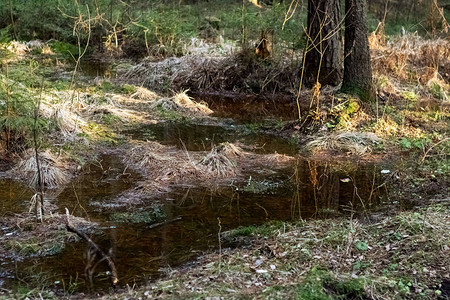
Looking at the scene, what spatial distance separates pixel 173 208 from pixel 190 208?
0.19m

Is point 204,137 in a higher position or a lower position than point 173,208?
lower

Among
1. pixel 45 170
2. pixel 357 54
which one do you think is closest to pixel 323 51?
pixel 357 54

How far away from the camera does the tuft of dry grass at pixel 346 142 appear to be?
7230 mm

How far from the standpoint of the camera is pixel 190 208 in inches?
203

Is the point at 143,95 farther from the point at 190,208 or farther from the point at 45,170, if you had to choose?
the point at 190,208

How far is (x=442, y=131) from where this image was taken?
8.10 metres

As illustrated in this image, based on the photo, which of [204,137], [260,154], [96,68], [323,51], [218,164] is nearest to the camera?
[218,164]

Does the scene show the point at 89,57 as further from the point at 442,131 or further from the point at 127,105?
the point at 442,131

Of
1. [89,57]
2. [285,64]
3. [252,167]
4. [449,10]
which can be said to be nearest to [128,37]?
[89,57]

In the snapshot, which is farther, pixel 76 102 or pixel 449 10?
pixel 449 10

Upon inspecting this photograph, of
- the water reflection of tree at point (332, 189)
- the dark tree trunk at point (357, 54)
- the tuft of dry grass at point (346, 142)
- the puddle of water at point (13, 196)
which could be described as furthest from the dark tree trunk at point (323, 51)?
the puddle of water at point (13, 196)

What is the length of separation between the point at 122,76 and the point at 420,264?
1042 centimetres

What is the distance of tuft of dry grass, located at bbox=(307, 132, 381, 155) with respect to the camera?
7230 mm

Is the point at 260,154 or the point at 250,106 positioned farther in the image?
the point at 250,106
